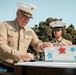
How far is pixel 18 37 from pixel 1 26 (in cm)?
28

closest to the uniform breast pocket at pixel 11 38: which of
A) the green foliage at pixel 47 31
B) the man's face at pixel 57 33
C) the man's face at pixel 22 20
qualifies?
the man's face at pixel 22 20

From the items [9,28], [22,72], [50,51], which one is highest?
[9,28]

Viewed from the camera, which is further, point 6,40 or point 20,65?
point 6,40

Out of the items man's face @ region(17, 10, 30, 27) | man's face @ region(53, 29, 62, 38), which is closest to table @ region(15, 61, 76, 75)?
man's face @ region(17, 10, 30, 27)

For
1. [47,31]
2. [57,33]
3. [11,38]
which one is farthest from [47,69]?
[47,31]

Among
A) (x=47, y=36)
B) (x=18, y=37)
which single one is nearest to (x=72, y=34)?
(x=47, y=36)

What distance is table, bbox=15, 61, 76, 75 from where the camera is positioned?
5.44ft

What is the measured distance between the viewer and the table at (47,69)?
5.44 ft

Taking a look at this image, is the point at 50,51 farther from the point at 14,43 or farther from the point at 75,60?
the point at 14,43

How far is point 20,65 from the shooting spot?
1.93m

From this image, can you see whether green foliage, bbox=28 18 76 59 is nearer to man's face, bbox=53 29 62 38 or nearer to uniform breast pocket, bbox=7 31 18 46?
man's face, bbox=53 29 62 38

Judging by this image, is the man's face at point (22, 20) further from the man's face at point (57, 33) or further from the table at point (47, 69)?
the man's face at point (57, 33)

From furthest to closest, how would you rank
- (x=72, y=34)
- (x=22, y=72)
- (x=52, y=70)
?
(x=72, y=34), (x=22, y=72), (x=52, y=70)

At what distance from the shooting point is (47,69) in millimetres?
1784
